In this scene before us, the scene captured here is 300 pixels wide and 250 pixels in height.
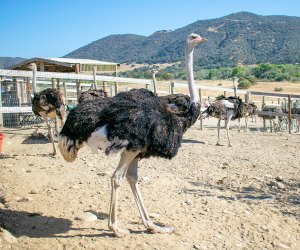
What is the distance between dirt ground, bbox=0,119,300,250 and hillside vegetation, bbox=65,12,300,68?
68447mm

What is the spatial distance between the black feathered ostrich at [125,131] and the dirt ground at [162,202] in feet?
0.88

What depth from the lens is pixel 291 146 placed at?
7.71 metres

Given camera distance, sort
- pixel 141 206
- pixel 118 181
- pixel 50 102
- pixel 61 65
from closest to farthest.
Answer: pixel 118 181 → pixel 141 206 → pixel 50 102 → pixel 61 65

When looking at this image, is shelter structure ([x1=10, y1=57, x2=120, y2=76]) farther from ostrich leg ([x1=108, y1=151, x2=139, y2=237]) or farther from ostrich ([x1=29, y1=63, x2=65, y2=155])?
ostrich leg ([x1=108, y1=151, x2=139, y2=237])

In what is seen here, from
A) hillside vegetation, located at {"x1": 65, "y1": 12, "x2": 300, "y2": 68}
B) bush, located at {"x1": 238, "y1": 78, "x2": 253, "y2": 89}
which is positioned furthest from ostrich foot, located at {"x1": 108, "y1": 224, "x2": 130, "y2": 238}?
hillside vegetation, located at {"x1": 65, "y1": 12, "x2": 300, "y2": 68}

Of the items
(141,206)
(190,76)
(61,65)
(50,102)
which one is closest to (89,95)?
(50,102)

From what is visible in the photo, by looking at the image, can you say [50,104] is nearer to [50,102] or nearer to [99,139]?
[50,102]

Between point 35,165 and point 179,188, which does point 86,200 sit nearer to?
point 179,188

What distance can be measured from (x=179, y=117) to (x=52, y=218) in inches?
56.9

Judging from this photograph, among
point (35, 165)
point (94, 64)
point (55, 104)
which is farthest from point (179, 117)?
point (94, 64)

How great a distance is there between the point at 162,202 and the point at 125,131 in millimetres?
1267

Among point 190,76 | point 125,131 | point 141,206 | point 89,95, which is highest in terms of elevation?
point 190,76

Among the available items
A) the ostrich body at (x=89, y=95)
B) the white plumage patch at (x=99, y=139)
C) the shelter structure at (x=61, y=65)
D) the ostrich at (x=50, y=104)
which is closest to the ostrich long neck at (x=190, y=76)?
the white plumage patch at (x=99, y=139)

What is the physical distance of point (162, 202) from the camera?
4168 mm
